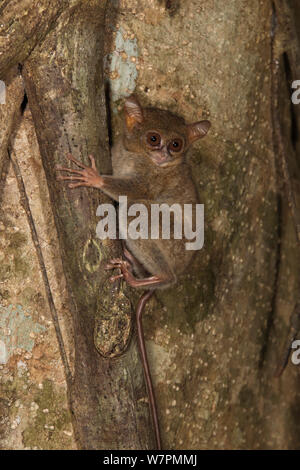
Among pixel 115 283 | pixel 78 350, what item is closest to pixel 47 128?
pixel 115 283

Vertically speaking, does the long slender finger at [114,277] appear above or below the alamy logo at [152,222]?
below

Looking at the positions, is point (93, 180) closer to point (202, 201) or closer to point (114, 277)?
point (114, 277)

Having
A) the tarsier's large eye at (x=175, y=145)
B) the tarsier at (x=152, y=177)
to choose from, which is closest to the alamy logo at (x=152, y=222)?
the tarsier at (x=152, y=177)

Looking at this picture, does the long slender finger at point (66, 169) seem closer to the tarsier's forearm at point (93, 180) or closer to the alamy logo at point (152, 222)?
the tarsier's forearm at point (93, 180)

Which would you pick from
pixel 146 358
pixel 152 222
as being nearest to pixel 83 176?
pixel 152 222

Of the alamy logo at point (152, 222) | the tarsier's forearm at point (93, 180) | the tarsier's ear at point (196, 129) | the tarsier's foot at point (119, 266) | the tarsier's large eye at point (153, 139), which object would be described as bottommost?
the tarsier's foot at point (119, 266)
